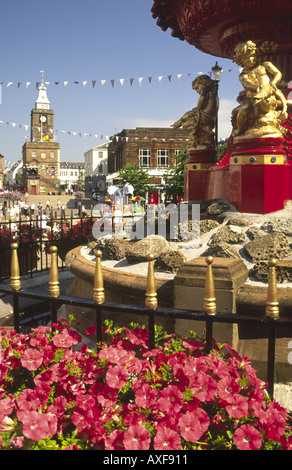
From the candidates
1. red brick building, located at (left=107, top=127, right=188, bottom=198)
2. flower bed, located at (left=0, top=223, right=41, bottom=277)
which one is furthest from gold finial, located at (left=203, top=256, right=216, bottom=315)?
red brick building, located at (left=107, top=127, right=188, bottom=198)

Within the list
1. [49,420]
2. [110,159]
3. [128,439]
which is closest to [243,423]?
[128,439]

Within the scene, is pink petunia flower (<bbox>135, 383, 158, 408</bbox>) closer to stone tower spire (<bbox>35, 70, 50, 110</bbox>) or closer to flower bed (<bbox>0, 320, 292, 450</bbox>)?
flower bed (<bbox>0, 320, 292, 450</bbox>)

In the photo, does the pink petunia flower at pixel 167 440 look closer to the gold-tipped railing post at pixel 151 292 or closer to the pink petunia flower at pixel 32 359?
the gold-tipped railing post at pixel 151 292

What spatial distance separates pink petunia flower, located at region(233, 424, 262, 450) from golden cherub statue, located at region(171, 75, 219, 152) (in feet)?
20.4

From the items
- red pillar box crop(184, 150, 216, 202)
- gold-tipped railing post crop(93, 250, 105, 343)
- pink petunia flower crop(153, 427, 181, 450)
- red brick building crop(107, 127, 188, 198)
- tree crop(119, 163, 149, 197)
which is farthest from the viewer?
red brick building crop(107, 127, 188, 198)

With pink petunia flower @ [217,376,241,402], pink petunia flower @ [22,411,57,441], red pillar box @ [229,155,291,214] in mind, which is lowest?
pink petunia flower @ [22,411,57,441]

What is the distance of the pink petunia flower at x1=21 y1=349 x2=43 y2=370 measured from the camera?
262cm

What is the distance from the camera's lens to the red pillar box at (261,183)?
5.81 m

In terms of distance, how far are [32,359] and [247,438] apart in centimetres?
140

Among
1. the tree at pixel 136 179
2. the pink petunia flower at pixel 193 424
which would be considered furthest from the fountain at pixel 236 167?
the tree at pixel 136 179

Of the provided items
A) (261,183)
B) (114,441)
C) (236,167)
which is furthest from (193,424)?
(236,167)

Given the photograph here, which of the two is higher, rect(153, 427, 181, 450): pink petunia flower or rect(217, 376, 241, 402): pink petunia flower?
rect(217, 376, 241, 402): pink petunia flower

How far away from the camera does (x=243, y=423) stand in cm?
226

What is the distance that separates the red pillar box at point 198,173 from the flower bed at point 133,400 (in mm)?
5232
